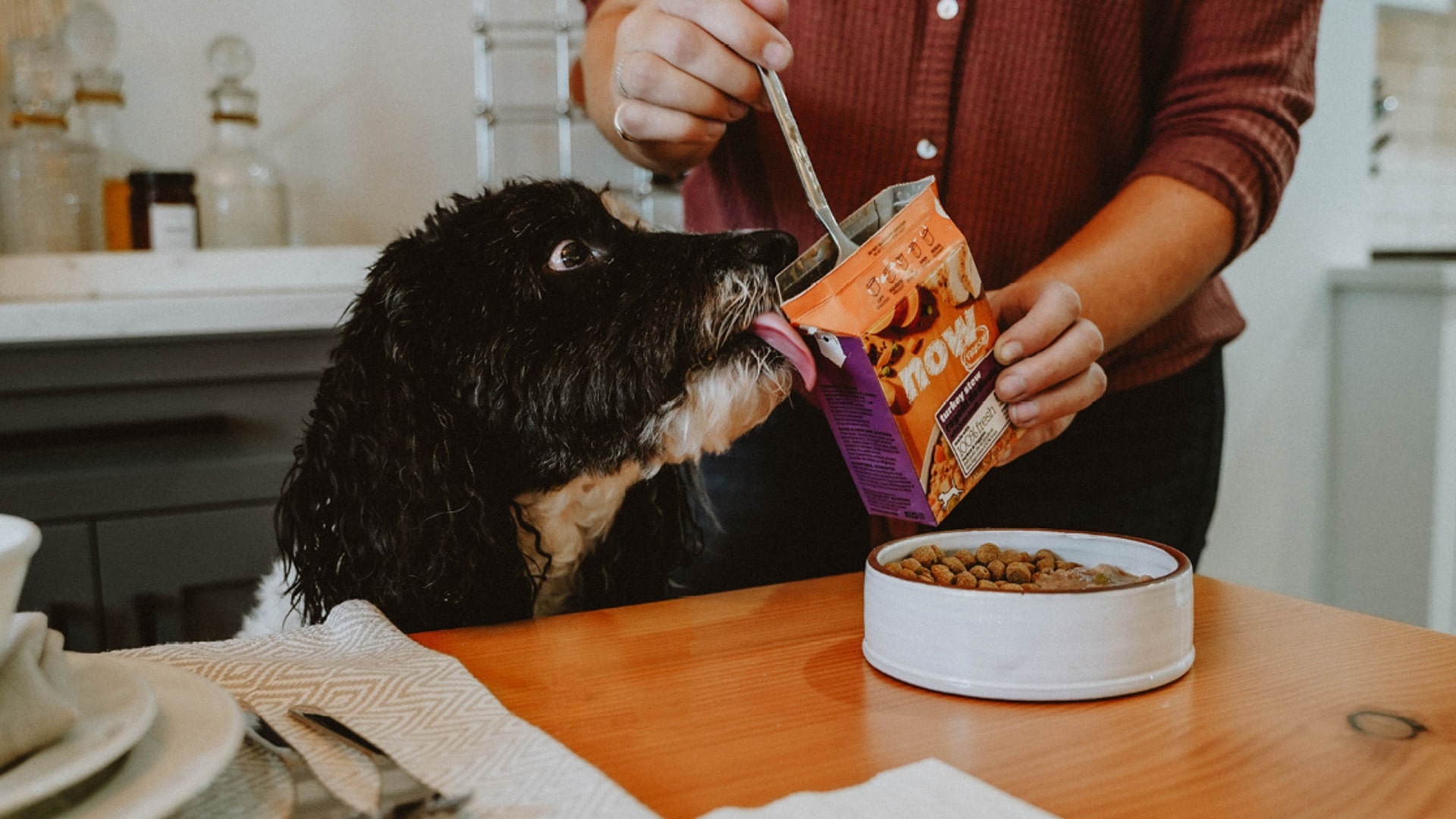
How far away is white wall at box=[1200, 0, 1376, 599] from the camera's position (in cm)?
244

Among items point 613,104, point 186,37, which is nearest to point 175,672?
point 613,104

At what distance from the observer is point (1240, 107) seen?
1078 mm

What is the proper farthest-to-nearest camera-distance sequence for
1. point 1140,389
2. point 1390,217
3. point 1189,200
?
point 1390,217
point 1140,389
point 1189,200

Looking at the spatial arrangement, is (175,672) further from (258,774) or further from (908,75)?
(908,75)

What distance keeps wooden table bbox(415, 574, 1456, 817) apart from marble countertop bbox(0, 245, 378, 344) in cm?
110

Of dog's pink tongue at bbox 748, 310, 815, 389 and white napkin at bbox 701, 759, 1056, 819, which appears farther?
dog's pink tongue at bbox 748, 310, 815, 389

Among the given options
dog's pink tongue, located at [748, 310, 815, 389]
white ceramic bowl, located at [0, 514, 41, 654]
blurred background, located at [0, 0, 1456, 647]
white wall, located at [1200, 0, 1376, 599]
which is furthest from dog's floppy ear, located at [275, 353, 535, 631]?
white wall, located at [1200, 0, 1376, 599]

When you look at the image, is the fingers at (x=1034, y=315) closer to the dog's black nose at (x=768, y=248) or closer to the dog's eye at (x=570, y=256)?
the dog's black nose at (x=768, y=248)

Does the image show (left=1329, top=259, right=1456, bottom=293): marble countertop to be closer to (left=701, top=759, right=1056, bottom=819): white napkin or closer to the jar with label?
(left=701, top=759, right=1056, bottom=819): white napkin

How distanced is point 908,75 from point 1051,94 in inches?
5.8

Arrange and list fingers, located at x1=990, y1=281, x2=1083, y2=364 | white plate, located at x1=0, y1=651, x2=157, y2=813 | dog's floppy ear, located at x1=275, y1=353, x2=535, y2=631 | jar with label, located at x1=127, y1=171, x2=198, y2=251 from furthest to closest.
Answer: jar with label, located at x1=127, y1=171, x2=198, y2=251, dog's floppy ear, located at x1=275, y1=353, x2=535, y2=631, fingers, located at x1=990, y1=281, x2=1083, y2=364, white plate, located at x1=0, y1=651, x2=157, y2=813

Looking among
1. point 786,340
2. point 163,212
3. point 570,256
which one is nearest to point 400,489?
point 570,256

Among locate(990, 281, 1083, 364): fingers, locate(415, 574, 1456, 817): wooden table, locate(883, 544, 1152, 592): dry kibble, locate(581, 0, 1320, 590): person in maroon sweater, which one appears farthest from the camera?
locate(581, 0, 1320, 590): person in maroon sweater

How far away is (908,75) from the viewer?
1.12m
